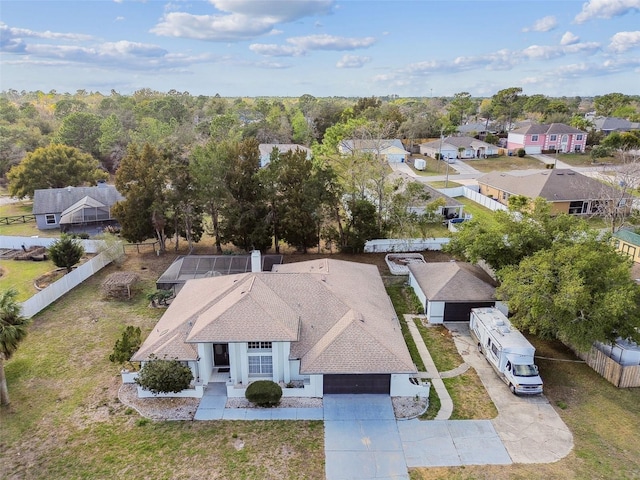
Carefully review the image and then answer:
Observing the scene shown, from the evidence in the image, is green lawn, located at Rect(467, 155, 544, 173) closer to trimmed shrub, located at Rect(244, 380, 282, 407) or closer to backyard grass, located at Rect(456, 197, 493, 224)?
backyard grass, located at Rect(456, 197, 493, 224)

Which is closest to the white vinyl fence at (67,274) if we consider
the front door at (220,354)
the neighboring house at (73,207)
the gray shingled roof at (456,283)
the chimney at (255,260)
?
the neighboring house at (73,207)

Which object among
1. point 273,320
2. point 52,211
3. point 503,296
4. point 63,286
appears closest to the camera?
point 273,320

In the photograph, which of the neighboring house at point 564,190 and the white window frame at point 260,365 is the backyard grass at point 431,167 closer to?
the neighboring house at point 564,190

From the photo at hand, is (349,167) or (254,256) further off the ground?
(349,167)

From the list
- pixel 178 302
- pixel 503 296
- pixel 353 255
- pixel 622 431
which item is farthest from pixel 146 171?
pixel 622 431

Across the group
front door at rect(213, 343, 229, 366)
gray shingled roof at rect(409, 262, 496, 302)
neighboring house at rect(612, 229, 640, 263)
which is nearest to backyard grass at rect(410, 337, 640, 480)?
gray shingled roof at rect(409, 262, 496, 302)

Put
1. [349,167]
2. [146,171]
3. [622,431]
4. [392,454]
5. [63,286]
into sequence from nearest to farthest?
[392,454], [622,431], [63,286], [146,171], [349,167]

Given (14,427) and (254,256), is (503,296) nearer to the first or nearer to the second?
(254,256)
